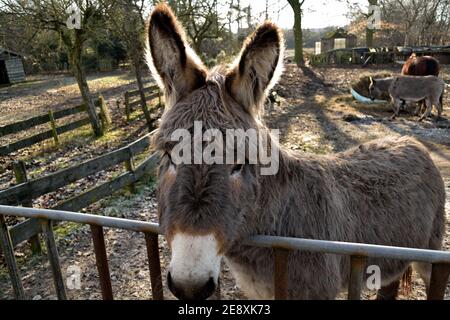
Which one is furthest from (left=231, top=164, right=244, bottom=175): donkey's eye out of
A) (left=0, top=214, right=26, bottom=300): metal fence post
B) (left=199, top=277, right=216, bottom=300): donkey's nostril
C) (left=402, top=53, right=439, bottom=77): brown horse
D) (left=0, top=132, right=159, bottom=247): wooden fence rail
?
(left=402, top=53, right=439, bottom=77): brown horse

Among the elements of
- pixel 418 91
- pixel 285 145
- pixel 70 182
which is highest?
pixel 418 91

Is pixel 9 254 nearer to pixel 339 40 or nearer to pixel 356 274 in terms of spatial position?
pixel 356 274

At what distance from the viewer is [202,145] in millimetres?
1682

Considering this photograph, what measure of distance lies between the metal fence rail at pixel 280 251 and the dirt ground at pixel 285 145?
209 cm

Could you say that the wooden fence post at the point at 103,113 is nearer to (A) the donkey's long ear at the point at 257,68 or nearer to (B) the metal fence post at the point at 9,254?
(B) the metal fence post at the point at 9,254

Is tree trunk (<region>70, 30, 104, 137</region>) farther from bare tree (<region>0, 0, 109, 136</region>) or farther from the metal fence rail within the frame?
the metal fence rail

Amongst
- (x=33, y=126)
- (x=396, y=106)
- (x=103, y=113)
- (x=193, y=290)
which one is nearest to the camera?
(x=193, y=290)

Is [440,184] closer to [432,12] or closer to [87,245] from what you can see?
[87,245]

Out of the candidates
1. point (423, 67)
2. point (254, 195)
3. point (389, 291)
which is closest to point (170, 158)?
point (254, 195)

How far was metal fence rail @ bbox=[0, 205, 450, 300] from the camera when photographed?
1.51 meters

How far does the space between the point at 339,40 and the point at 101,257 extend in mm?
42124
